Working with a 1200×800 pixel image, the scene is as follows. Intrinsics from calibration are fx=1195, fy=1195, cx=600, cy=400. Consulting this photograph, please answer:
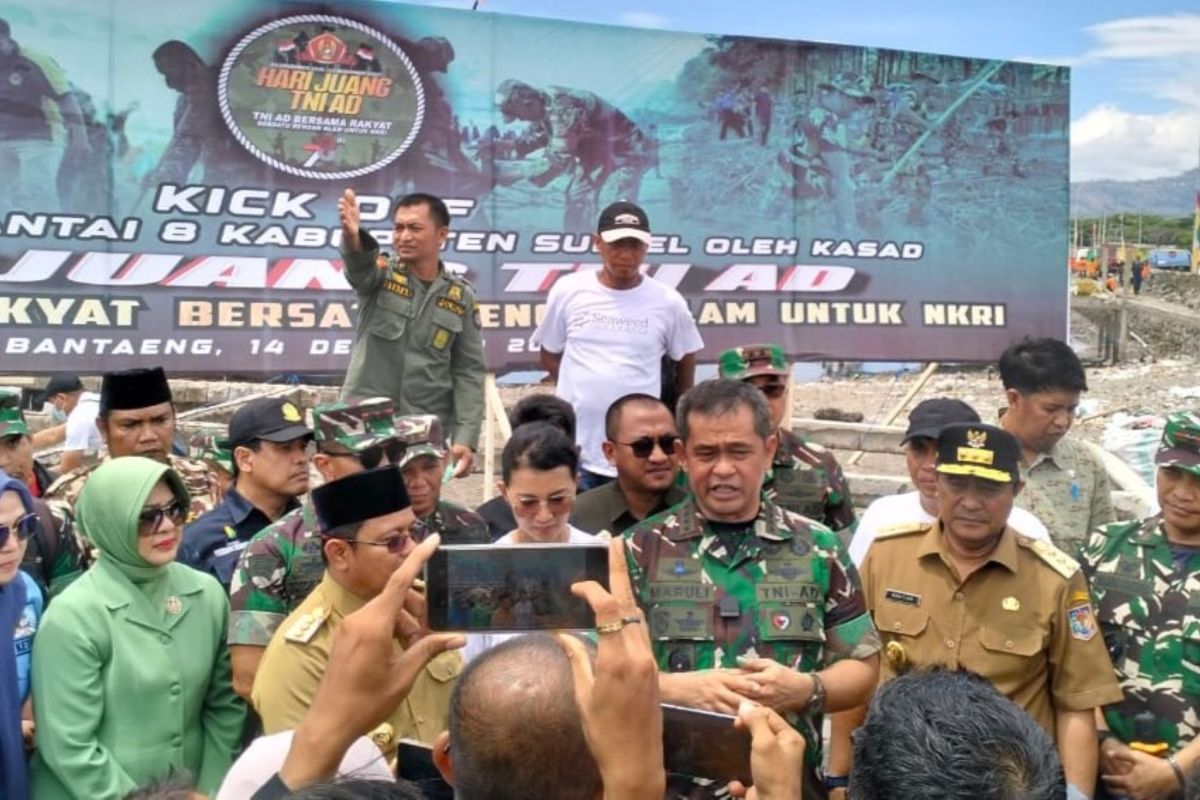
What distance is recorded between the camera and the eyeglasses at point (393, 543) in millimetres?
2791

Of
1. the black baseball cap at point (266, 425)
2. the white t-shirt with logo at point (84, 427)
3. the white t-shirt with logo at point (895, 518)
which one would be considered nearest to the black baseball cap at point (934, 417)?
the white t-shirt with logo at point (895, 518)

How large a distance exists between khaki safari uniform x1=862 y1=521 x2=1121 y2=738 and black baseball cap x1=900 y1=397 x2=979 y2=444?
2.54 feet

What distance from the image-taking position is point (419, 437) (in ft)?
12.9

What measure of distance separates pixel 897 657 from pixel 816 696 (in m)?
0.74

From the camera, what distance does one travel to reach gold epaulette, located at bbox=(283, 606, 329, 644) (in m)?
2.67

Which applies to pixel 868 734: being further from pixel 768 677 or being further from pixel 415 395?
pixel 415 395

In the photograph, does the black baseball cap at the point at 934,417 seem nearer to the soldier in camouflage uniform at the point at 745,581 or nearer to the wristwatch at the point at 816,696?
the soldier in camouflage uniform at the point at 745,581

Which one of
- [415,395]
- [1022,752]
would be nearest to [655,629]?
[1022,752]

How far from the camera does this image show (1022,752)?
164cm

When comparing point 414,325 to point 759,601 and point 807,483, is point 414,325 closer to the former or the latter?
point 807,483

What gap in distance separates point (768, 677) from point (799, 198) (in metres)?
7.20

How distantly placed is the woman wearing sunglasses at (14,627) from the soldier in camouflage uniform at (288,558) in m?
0.53

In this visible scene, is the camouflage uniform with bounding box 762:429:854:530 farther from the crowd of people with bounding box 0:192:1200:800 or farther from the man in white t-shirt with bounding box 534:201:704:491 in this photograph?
the man in white t-shirt with bounding box 534:201:704:491

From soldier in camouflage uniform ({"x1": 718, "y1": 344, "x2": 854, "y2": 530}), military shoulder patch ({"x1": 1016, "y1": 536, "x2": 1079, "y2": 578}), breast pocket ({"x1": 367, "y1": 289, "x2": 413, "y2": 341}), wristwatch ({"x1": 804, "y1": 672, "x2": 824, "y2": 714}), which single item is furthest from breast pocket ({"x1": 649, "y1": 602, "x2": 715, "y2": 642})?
breast pocket ({"x1": 367, "y1": 289, "x2": 413, "y2": 341})
